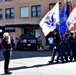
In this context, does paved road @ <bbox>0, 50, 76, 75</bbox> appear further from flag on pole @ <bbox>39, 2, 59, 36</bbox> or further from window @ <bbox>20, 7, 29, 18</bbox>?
window @ <bbox>20, 7, 29, 18</bbox>

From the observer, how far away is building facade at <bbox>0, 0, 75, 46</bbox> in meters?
40.1

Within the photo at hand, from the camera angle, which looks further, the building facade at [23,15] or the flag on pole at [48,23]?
the building facade at [23,15]

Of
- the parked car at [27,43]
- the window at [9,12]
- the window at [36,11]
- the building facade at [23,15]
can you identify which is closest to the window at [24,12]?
the building facade at [23,15]

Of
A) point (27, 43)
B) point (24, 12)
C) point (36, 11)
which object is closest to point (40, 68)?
point (27, 43)

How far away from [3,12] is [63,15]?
85.1ft

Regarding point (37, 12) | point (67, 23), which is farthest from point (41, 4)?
point (67, 23)

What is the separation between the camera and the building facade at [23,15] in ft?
131

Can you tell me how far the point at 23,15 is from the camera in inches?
1647

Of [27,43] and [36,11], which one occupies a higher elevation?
[36,11]

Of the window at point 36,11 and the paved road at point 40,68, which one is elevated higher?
the window at point 36,11

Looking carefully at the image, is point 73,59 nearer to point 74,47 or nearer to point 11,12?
point 74,47

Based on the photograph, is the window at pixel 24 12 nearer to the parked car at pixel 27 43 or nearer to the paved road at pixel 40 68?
the parked car at pixel 27 43

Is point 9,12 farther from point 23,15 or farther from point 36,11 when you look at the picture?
point 36,11

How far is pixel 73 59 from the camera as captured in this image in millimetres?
18062
